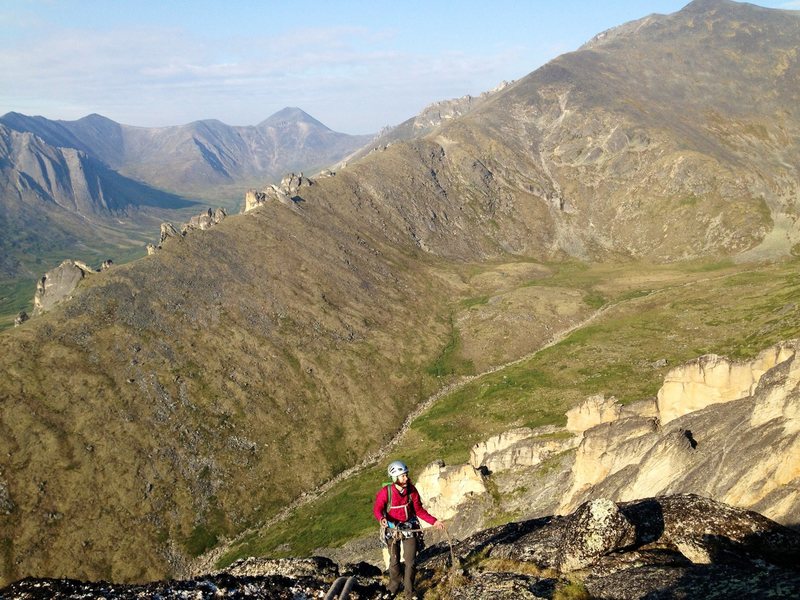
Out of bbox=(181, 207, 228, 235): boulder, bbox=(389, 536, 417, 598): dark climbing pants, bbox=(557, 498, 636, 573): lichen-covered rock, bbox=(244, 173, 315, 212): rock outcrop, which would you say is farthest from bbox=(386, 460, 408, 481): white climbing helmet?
bbox=(244, 173, 315, 212): rock outcrop

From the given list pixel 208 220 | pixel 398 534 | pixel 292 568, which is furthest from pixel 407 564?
pixel 208 220

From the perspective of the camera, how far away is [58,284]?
123 meters

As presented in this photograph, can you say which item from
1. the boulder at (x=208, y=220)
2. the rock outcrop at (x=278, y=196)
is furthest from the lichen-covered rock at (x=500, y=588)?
the rock outcrop at (x=278, y=196)

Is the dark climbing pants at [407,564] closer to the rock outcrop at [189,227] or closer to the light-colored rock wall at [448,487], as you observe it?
the light-colored rock wall at [448,487]

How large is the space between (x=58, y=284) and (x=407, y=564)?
13250cm

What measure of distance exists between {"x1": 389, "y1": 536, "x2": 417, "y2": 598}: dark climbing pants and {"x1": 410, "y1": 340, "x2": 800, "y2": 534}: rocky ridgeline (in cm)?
1597

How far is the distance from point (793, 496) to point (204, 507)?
83860mm

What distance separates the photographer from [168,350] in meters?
109

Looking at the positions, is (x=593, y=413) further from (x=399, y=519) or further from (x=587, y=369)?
(x=587, y=369)

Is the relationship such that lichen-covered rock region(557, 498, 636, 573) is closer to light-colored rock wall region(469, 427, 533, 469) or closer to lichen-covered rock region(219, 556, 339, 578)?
lichen-covered rock region(219, 556, 339, 578)

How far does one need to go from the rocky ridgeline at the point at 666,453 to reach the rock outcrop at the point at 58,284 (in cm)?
10261

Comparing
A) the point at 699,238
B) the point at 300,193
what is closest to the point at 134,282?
the point at 300,193

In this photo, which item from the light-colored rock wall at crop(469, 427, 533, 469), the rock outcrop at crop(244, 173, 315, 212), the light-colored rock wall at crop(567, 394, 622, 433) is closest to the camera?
the light-colored rock wall at crop(567, 394, 622, 433)

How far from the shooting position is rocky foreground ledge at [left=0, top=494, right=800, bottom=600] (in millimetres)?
14984
